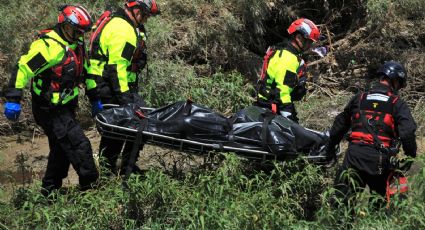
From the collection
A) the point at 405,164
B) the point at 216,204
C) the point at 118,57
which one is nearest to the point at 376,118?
the point at 405,164

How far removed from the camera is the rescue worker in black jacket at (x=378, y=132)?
5.31 metres

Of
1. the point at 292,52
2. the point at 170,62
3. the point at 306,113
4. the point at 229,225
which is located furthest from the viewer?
the point at 170,62

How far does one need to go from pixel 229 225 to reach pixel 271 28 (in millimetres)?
6537

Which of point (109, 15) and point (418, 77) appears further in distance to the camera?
point (418, 77)

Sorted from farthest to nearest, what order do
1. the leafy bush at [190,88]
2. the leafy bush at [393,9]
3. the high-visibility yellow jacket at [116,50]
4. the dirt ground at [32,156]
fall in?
the leafy bush at [393,9] → the leafy bush at [190,88] → the dirt ground at [32,156] → the high-visibility yellow jacket at [116,50]

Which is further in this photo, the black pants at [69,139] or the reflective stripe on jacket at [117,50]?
the reflective stripe on jacket at [117,50]

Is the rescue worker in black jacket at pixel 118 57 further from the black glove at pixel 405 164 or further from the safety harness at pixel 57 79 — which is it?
the black glove at pixel 405 164

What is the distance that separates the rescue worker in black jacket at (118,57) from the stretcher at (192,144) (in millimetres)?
469

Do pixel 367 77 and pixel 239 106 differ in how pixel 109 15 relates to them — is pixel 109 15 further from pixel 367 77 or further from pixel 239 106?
pixel 367 77

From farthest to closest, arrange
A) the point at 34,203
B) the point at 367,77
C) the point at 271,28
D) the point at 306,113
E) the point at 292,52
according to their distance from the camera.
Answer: the point at 271,28, the point at 367,77, the point at 306,113, the point at 292,52, the point at 34,203

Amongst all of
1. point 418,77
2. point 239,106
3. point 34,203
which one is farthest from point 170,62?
point 34,203

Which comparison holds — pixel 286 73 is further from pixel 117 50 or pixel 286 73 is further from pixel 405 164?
pixel 117 50

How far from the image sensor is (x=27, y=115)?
882cm

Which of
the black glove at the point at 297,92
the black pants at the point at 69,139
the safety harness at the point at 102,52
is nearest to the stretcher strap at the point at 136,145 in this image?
the black pants at the point at 69,139
